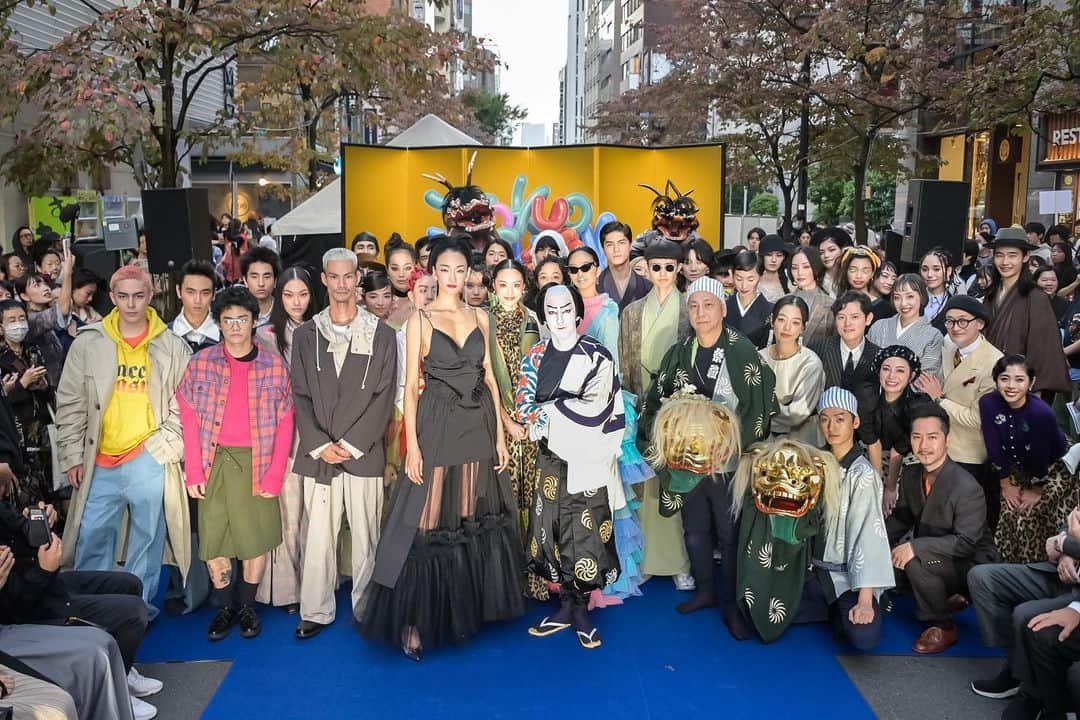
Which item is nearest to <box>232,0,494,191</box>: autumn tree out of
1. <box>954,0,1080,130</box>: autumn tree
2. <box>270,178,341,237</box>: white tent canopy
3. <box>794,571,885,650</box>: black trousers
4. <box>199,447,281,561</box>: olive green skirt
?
<box>270,178,341,237</box>: white tent canopy

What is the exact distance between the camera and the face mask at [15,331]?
521 cm

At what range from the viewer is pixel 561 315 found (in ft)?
14.6

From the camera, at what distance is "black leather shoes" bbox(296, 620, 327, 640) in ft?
15.3

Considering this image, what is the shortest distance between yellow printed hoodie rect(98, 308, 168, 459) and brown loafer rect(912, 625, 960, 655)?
4023 millimetres

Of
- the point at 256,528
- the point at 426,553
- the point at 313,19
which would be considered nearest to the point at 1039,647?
the point at 426,553

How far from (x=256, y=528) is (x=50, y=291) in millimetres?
2769

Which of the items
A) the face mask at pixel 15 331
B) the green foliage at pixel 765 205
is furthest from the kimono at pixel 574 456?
the green foliage at pixel 765 205

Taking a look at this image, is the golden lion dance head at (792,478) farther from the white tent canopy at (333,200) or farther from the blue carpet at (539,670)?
the white tent canopy at (333,200)

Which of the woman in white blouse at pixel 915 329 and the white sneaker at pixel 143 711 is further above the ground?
the woman in white blouse at pixel 915 329

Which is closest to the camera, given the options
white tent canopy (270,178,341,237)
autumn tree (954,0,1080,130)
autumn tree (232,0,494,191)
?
autumn tree (232,0,494,191)

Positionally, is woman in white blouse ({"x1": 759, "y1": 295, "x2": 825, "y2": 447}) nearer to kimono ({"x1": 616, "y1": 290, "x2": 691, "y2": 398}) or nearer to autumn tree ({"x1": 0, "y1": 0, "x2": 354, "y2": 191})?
kimono ({"x1": 616, "y1": 290, "x2": 691, "y2": 398})

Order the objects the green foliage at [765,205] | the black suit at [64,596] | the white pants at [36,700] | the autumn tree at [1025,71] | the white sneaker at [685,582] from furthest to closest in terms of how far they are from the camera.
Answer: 1. the green foliage at [765,205]
2. the autumn tree at [1025,71]
3. the white sneaker at [685,582]
4. the black suit at [64,596]
5. the white pants at [36,700]

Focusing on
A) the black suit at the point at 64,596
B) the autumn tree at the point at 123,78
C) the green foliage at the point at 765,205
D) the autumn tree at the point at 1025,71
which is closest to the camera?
the black suit at the point at 64,596

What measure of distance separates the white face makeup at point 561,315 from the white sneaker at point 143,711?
2443 millimetres
